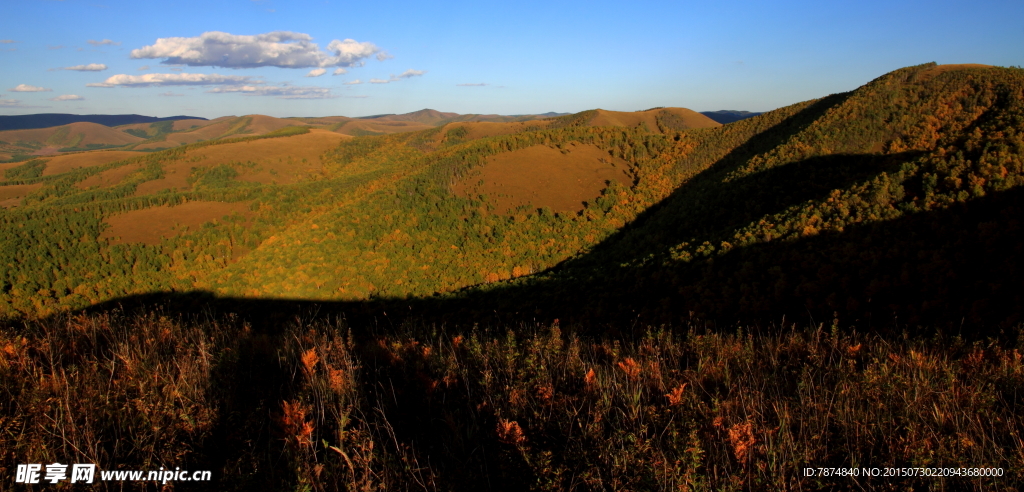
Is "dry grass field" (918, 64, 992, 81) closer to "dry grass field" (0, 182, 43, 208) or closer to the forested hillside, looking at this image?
the forested hillside

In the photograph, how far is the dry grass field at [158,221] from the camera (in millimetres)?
51125

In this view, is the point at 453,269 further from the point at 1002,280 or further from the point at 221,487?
the point at 221,487

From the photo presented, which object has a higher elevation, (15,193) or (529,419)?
(529,419)

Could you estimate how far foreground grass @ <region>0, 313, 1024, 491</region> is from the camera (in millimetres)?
2781

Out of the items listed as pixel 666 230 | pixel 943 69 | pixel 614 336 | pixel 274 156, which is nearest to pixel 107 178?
pixel 274 156

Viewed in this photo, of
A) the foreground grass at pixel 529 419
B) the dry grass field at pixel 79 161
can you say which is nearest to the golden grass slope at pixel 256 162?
the dry grass field at pixel 79 161

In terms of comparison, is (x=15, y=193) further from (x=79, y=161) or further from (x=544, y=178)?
Answer: (x=544, y=178)

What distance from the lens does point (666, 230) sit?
29.9 metres

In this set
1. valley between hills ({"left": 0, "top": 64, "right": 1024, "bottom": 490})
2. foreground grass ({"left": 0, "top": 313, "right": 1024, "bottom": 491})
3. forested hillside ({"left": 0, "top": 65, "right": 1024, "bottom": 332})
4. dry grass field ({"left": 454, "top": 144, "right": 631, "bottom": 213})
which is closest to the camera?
foreground grass ({"left": 0, "top": 313, "right": 1024, "bottom": 491})

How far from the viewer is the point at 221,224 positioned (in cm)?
5531

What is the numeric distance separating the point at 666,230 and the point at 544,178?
782 inches

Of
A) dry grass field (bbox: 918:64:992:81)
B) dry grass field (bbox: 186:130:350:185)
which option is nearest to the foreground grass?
dry grass field (bbox: 918:64:992:81)

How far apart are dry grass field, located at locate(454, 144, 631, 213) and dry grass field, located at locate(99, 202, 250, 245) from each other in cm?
3554

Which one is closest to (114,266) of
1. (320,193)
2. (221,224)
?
(221,224)
